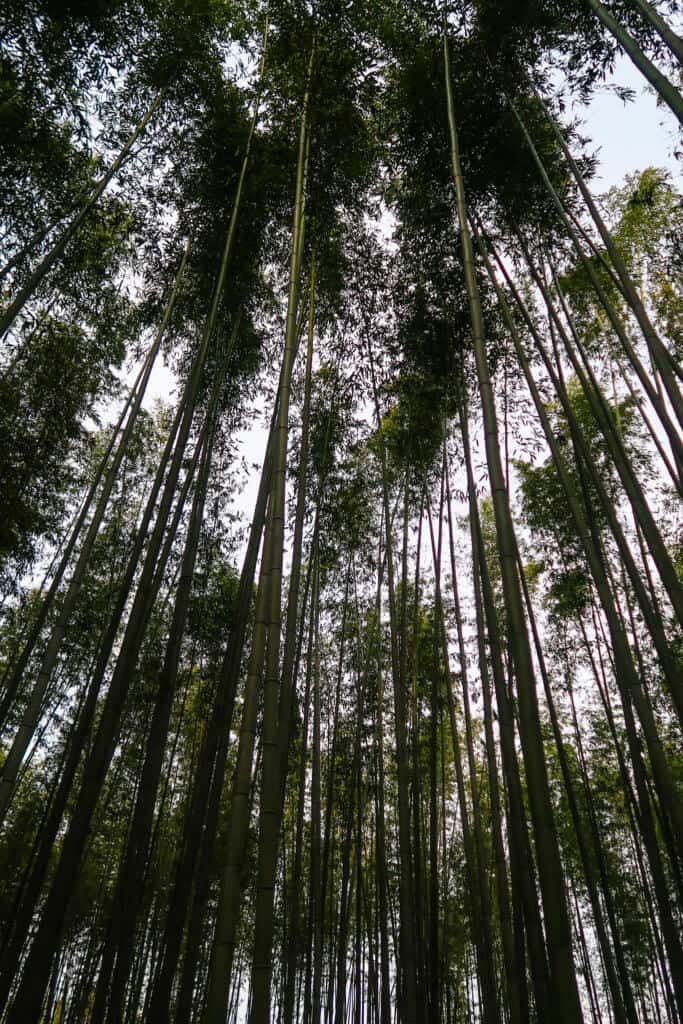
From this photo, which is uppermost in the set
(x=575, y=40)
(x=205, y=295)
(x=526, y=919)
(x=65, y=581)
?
(x=575, y=40)

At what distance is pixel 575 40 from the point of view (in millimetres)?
4137

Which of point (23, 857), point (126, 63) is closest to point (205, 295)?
point (126, 63)

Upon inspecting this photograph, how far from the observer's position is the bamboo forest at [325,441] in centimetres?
304

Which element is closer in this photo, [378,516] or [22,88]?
[22,88]

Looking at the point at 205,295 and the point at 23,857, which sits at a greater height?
the point at 205,295

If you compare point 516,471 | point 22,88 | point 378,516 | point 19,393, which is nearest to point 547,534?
point 516,471

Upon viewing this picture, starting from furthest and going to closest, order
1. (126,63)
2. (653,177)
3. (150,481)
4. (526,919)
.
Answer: (150,481) → (653,177) → (126,63) → (526,919)

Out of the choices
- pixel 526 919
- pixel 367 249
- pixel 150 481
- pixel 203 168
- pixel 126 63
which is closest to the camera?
pixel 526 919

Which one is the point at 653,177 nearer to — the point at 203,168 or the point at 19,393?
the point at 203,168

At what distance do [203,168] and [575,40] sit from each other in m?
2.91

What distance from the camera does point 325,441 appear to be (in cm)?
608

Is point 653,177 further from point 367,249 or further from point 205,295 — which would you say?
point 205,295

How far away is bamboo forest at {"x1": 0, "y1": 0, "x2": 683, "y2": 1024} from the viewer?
120 inches

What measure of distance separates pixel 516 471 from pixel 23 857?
662 centimetres
